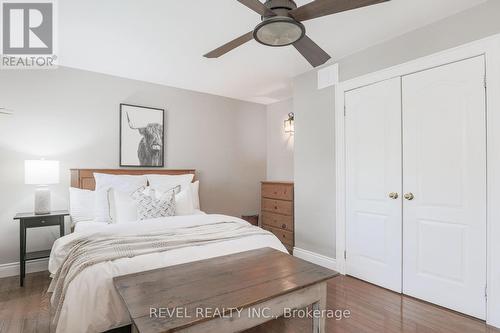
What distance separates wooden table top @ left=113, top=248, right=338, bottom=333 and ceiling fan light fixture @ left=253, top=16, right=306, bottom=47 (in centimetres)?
150

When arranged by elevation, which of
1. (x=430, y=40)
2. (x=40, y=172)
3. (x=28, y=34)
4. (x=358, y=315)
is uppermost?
(x=28, y=34)

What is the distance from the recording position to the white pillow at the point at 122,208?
275 centimetres

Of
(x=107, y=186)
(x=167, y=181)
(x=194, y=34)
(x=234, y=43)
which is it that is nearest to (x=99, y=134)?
(x=107, y=186)

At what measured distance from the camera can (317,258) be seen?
3.43m

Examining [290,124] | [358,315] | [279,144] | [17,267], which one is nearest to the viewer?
[358,315]

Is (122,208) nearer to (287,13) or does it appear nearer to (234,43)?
(234,43)

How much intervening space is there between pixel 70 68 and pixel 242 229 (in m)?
2.95

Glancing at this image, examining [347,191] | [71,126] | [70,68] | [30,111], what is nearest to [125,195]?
[71,126]

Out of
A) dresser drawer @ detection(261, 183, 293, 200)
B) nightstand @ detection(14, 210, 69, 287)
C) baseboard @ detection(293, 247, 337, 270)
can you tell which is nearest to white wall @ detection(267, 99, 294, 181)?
dresser drawer @ detection(261, 183, 293, 200)

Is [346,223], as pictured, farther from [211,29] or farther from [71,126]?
[71,126]

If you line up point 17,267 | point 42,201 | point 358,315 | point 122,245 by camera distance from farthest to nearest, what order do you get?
point 17,267, point 42,201, point 358,315, point 122,245

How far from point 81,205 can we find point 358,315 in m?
3.09

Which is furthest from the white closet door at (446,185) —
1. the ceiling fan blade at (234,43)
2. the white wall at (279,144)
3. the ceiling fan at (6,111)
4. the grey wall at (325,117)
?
the ceiling fan at (6,111)

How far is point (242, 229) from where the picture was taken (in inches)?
96.2
